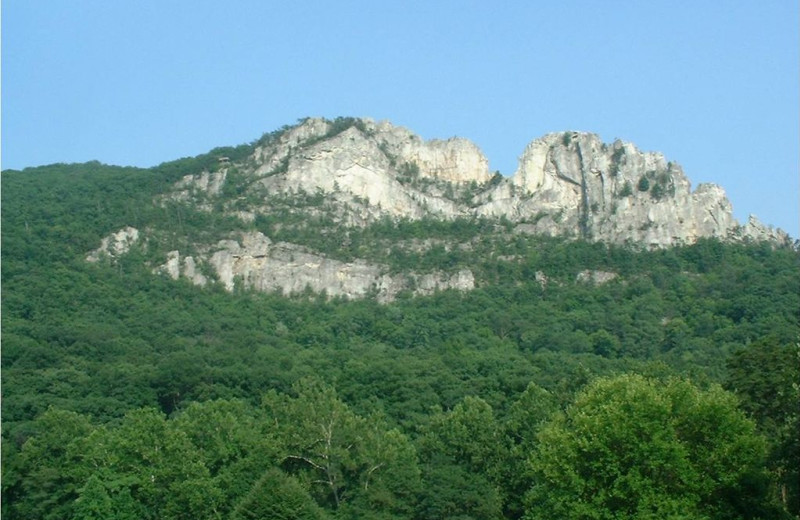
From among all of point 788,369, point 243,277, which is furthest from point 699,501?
point 243,277

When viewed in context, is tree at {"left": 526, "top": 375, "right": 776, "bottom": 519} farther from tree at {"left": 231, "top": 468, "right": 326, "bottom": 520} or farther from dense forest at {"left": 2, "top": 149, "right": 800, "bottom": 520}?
tree at {"left": 231, "top": 468, "right": 326, "bottom": 520}

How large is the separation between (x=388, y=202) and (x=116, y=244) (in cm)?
3100

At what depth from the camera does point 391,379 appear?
83438mm

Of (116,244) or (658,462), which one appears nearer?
(658,462)

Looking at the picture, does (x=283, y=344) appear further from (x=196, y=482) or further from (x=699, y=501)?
(x=699, y=501)

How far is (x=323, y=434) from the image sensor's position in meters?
55.2

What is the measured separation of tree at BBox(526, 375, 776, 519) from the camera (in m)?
39.8

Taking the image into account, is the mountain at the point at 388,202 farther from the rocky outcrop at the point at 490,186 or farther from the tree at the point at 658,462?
the tree at the point at 658,462

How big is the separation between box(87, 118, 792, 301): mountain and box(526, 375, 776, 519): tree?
81.4m

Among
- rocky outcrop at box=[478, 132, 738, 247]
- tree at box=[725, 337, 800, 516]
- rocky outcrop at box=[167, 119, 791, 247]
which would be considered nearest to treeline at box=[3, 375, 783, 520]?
tree at box=[725, 337, 800, 516]

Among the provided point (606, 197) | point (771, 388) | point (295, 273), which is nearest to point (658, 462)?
point (771, 388)

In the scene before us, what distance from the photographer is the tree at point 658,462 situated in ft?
131

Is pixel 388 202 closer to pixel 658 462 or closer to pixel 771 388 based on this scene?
Result: pixel 771 388

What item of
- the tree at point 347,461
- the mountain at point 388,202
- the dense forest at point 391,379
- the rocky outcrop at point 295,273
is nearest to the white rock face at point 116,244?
the mountain at point 388,202
